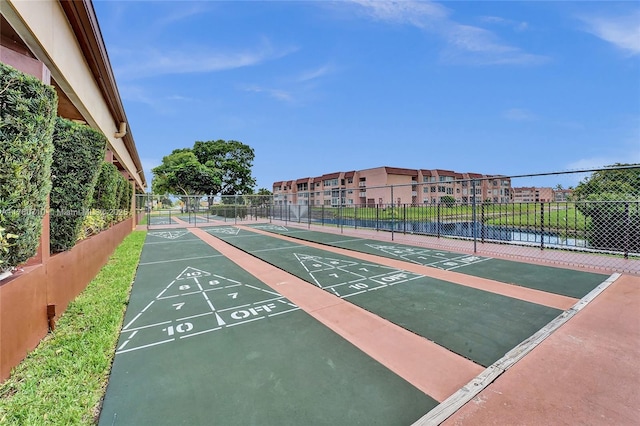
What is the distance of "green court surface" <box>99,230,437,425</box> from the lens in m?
1.93

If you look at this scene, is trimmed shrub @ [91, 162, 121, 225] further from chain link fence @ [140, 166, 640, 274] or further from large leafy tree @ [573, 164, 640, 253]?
large leafy tree @ [573, 164, 640, 253]

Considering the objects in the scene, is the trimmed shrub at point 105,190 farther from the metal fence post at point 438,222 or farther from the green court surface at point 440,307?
the metal fence post at point 438,222

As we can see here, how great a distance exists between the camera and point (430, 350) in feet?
9.09

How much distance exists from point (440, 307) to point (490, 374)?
1.62 metres

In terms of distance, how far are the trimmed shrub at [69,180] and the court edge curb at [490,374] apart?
5.17 m

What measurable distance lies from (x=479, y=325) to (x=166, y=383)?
3.37 metres

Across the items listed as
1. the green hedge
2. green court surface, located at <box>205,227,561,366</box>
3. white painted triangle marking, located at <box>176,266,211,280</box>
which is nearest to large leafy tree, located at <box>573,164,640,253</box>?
green court surface, located at <box>205,227,561,366</box>

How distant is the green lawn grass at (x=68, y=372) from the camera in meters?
1.92

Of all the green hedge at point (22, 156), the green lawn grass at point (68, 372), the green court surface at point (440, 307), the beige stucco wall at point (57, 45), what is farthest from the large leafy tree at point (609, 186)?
the beige stucco wall at point (57, 45)

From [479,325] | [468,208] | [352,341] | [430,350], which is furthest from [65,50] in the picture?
[468,208]

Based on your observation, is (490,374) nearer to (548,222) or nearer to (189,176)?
(548,222)

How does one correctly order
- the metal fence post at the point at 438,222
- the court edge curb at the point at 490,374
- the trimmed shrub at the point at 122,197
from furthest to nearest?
the metal fence post at the point at 438,222, the trimmed shrub at the point at 122,197, the court edge curb at the point at 490,374

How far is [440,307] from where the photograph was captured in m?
3.89

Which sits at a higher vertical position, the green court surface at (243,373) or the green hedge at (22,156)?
the green hedge at (22,156)
